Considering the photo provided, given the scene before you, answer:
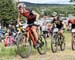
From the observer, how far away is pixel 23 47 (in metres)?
13.0

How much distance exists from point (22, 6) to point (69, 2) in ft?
141

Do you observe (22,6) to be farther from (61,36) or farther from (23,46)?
(61,36)

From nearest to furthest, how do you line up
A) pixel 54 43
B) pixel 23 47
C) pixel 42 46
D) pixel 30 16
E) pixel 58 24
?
pixel 23 47 → pixel 30 16 → pixel 42 46 → pixel 54 43 → pixel 58 24

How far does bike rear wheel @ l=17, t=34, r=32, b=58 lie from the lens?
12883 mm

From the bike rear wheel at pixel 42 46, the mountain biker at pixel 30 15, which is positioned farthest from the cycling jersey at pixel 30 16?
the bike rear wheel at pixel 42 46

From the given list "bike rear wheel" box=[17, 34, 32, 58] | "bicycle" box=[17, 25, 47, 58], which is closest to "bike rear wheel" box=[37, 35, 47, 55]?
"bicycle" box=[17, 25, 47, 58]

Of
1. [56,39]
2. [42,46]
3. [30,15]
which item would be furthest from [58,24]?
[30,15]

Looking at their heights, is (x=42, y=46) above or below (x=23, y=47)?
below

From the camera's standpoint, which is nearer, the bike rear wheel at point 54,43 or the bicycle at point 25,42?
the bicycle at point 25,42

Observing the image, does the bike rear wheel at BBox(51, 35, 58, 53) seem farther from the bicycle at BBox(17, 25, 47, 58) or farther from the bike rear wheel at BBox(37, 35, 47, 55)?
the bicycle at BBox(17, 25, 47, 58)

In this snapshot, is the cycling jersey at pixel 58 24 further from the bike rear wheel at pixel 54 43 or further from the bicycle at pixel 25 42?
the bicycle at pixel 25 42

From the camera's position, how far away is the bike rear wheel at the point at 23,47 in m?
12.9

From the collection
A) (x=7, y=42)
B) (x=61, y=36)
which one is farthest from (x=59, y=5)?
(x=61, y=36)

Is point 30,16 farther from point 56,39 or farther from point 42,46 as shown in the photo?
point 56,39
